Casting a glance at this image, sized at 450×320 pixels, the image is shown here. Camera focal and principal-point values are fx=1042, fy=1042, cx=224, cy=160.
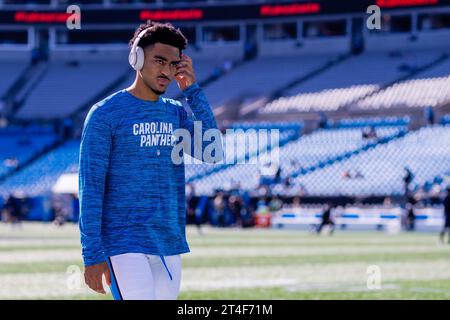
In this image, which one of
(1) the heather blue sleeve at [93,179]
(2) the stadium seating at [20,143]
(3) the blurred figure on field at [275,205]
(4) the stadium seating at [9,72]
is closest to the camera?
(1) the heather blue sleeve at [93,179]

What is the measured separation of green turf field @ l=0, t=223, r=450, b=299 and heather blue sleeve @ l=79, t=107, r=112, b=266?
8.51 m

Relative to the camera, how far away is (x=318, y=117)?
58.1 metres

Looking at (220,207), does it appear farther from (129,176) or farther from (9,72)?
(129,176)

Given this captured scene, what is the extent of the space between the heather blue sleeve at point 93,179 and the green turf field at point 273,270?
8506 mm

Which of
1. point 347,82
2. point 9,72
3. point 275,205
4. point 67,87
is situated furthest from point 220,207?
point 9,72

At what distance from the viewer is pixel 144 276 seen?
6180mm

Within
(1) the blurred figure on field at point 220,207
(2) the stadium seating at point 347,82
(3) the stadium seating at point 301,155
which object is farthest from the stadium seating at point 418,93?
(1) the blurred figure on field at point 220,207

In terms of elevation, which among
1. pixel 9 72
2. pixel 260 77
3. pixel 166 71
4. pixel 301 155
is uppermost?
pixel 9 72

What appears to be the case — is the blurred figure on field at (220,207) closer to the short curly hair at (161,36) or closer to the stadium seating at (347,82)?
the stadium seating at (347,82)

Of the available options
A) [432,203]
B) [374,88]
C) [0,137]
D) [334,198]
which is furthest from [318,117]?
[0,137]

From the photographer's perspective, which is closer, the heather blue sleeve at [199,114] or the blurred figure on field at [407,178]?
the heather blue sleeve at [199,114]

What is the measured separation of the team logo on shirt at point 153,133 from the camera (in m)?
6.28

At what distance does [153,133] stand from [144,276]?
0.86 meters
